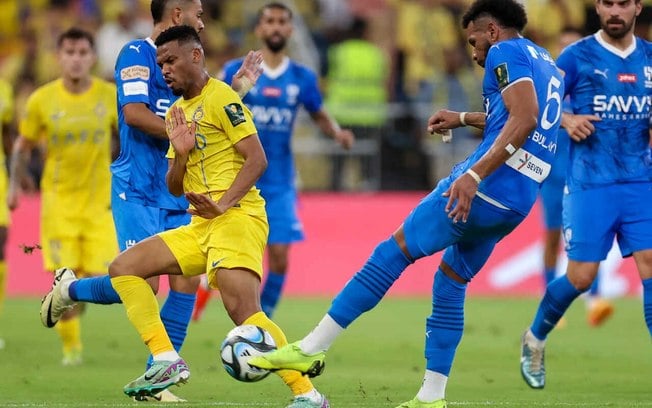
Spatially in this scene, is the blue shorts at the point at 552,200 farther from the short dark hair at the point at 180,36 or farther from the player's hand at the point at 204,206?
the player's hand at the point at 204,206

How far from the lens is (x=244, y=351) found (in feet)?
23.7

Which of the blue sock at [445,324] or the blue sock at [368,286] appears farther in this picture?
the blue sock at [445,324]

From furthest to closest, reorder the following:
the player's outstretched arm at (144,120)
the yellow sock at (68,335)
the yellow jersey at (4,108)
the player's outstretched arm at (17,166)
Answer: the yellow jersey at (4,108) → the player's outstretched arm at (17,166) → the yellow sock at (68,335) → the player's outstretched arm at (144,120)

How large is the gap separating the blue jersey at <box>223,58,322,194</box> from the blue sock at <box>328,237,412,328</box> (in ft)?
16.9

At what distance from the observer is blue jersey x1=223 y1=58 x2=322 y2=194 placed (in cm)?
1266

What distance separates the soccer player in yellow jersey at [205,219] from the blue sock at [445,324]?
780mm

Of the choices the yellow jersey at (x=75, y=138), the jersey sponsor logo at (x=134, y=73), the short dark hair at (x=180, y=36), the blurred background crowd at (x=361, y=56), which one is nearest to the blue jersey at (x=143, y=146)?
the jersey sponsor logo at (x=134, y=73)

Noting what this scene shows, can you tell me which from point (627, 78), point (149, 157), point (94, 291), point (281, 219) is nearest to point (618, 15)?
point (627, 78)

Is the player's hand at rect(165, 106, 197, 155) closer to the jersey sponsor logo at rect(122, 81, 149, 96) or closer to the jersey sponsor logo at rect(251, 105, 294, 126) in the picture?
the jersey sponsor logo at rect(122, 81, 149, 96)

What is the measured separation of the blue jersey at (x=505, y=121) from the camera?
7445mm

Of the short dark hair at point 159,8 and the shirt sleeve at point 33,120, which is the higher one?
the short dark hair at point 159,8

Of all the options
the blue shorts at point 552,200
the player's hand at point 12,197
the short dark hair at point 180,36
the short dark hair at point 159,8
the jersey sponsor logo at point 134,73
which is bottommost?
the blue shorts at point 552,200

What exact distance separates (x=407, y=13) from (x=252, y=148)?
1465cm

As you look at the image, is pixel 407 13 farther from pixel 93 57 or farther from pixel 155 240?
pixel 155 240
